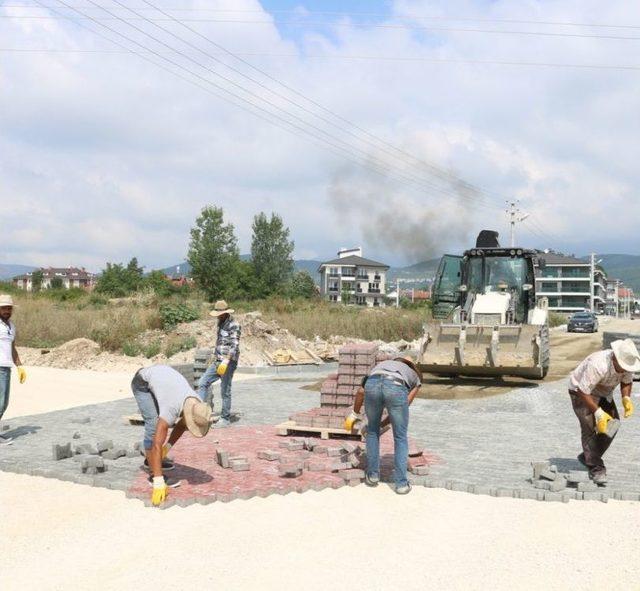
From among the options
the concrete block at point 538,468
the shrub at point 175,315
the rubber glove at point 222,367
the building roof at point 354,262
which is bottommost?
the concrete block at point 538,468

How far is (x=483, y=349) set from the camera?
46.9ft

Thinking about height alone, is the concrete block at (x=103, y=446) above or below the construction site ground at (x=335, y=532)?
above

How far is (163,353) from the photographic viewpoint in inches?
805

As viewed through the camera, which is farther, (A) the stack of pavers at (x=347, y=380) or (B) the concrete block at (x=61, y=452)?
(A) the stack of pavers at (x=347, y=380)

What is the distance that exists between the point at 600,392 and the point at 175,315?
17.4 m

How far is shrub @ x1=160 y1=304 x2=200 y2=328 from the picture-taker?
22.7 meters

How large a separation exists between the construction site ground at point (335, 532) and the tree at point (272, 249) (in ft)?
232

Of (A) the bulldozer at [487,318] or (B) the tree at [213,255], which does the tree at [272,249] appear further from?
(A) the bulldozer at [487,318]

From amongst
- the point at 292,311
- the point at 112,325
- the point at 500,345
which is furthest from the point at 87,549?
the point at 292,311

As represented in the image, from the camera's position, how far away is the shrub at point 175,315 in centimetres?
2272

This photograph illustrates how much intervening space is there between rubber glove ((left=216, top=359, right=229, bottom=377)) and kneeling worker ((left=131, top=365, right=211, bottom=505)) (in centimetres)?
297

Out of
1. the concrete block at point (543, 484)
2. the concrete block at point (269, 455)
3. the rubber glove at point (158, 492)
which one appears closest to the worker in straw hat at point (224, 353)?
the concrete block at point (269, 455)

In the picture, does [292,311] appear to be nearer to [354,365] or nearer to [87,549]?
[354,365]

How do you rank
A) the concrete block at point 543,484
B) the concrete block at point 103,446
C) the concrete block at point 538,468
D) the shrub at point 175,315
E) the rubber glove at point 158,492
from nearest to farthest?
the rubber glove at point 158,492 → the concrete block at point 543,484 → the concrete block at point 538,468 → the concrete block at point 103,446 → the shrub at point 175,315
